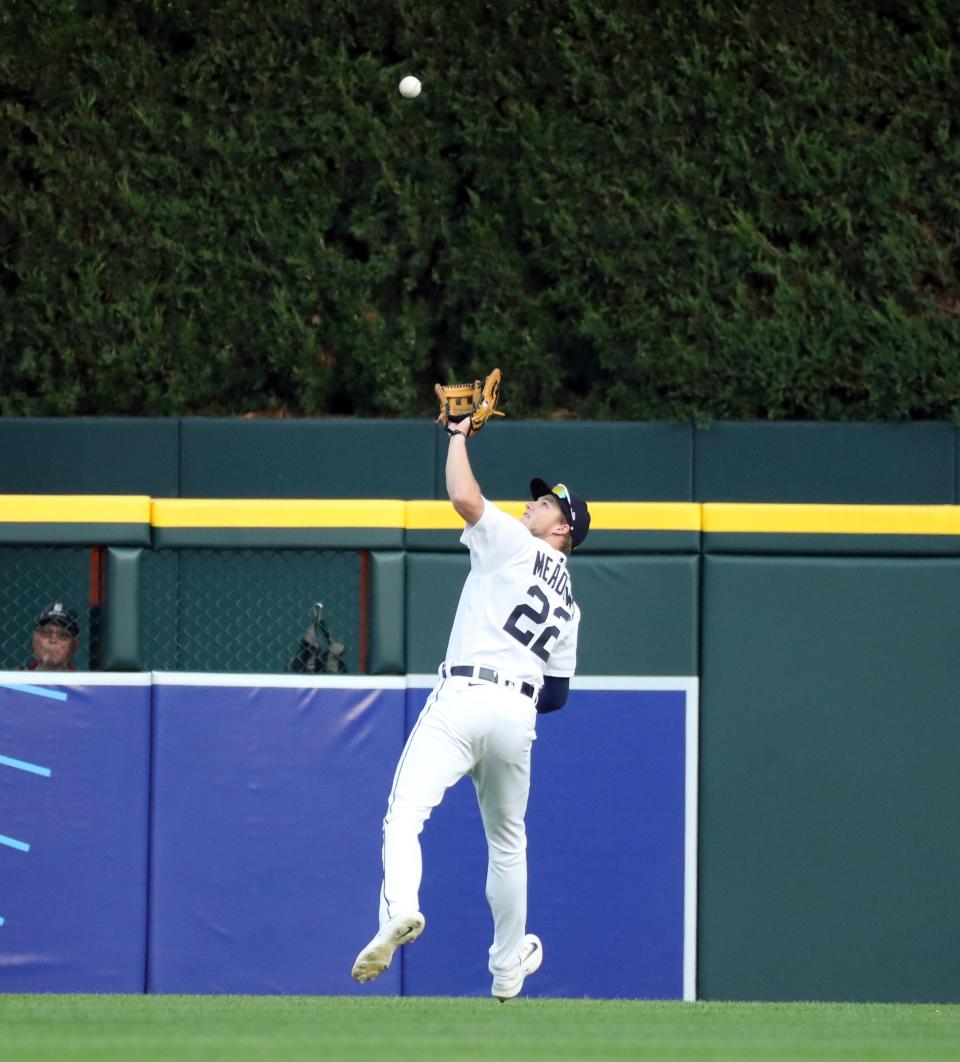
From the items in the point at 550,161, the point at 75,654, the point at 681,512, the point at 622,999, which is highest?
the point at 550,161

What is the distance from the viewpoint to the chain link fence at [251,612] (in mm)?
6734

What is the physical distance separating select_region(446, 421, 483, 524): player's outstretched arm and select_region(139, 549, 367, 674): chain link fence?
5.15ft

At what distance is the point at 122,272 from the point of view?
9812 millimetres

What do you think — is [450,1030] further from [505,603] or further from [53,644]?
[53,644]

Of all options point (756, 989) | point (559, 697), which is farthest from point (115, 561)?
point (756, 989)

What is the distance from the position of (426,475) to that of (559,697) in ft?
12.4

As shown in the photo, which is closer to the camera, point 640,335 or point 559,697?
point 559,697

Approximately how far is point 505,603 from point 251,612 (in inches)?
87.0

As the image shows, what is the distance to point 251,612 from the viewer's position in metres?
7.25

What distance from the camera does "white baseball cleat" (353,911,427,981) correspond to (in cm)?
477

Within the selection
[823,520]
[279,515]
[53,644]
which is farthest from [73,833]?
[823,520]

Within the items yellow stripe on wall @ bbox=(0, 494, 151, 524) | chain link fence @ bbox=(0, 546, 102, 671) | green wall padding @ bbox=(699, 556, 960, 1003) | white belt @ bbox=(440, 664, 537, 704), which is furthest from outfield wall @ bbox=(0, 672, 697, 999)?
white belt @ bbox=(440, 664, 537, 704)

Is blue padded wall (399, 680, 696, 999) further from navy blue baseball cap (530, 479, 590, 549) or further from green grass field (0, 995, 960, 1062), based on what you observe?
navy blue baseball cap (530, 479, 590, 549)

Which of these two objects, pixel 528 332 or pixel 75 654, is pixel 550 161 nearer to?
pixel 528 332
